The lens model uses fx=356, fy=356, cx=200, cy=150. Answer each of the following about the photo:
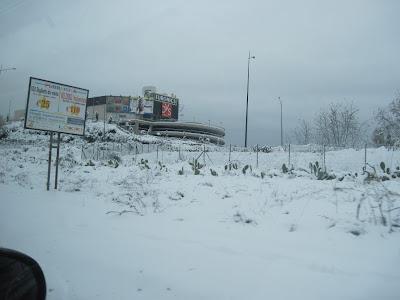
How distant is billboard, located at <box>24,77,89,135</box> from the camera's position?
35.3 feet

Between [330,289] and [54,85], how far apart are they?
10.3 m

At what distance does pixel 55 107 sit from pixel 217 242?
8498 millimetres

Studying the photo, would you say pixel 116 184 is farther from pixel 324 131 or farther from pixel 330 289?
pixel 324 131

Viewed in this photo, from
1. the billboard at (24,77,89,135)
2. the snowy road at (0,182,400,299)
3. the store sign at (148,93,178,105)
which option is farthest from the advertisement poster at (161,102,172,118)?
the snowy road at (0,182,400,299)

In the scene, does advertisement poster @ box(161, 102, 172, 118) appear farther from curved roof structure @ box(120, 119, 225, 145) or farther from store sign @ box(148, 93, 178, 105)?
curved roof structure @ box(120, 119, 225, 145)

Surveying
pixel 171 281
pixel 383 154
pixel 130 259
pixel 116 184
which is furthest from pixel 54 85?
pixel 383 154

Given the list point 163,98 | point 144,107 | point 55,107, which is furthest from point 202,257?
point 163,98

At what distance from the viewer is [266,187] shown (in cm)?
834

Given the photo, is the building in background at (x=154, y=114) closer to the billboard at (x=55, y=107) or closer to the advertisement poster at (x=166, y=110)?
the advertisement poster at (x=166, y=110)

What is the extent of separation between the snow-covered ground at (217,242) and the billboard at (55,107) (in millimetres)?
3202

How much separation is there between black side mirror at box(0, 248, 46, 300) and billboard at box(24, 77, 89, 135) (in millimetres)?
9630

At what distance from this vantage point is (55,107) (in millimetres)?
11234

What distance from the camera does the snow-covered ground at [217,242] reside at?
3.35 m

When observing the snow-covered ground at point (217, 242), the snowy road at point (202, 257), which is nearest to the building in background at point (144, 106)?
the snow-covered ground at point (217, 242)
